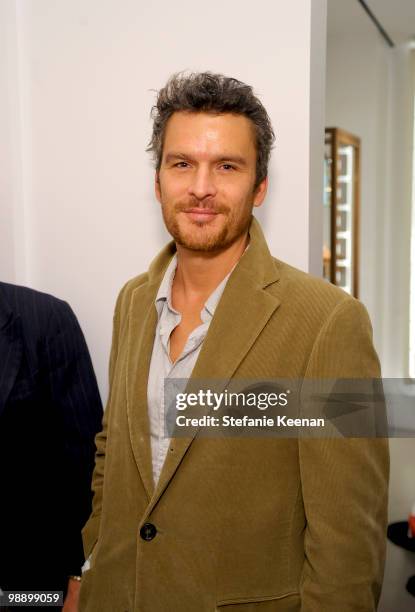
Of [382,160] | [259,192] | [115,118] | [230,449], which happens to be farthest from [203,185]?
[382,160]

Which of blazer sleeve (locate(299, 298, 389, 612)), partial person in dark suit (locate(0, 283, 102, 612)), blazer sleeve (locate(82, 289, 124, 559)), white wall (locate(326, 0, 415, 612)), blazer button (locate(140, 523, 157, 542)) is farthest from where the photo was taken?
white wall (locate(326, 0, 415, 612))

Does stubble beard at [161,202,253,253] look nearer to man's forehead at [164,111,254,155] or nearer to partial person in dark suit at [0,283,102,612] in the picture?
man's forehead at [164,111,254,155]

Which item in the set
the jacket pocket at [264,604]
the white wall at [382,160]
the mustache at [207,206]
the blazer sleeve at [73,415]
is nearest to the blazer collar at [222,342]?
the mustache at [207,206]

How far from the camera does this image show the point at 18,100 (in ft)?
6.12

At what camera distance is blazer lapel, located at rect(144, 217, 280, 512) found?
1118 mm

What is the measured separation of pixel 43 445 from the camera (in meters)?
1.58

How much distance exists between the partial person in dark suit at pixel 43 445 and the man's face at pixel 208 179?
0.56m

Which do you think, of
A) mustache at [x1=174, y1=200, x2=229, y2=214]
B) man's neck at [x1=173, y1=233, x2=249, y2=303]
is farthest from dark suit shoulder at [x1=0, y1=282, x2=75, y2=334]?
mustache at [x1=174, y1=200, x2=229, y2=214]

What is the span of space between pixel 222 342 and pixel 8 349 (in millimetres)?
662

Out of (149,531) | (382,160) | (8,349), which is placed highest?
(382,160)

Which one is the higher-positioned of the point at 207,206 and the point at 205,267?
the point at 207,206

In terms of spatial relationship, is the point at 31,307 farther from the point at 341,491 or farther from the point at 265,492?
the point at 341,491

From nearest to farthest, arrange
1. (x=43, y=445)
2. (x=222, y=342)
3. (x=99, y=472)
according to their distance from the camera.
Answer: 1. (x=222, y=342)
2. (x=99, y=472)
3. (x=43, y=445)

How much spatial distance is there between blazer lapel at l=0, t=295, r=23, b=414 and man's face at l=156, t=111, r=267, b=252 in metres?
0.58
